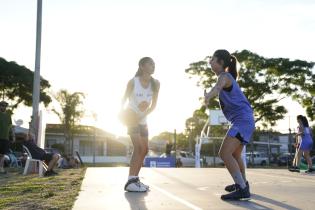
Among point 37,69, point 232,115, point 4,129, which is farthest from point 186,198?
point 37,69

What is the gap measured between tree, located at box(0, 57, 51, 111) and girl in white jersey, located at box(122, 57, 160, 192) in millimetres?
31677

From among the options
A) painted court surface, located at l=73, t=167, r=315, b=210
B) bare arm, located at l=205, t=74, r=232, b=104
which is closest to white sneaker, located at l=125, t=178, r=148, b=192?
painted court surface, located at l=73, t=167, r=315, b=210

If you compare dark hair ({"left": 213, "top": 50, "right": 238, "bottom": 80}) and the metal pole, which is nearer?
dark hair ({"left": 213, "top": 50, "right": 238, "bottom": 80})

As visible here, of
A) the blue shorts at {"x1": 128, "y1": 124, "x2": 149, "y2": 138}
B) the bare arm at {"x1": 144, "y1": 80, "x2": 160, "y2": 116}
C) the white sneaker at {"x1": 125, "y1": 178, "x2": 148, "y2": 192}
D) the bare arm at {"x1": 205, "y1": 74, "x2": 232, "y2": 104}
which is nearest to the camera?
the bare arm at {"x1": 205, "y1": 74, "x2": 232, "y2": 104}

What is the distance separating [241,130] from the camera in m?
5.66

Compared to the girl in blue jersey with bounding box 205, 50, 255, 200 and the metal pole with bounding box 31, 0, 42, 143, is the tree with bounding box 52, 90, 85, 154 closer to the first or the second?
the metal pole with bounding box 31, 0, 42, 143

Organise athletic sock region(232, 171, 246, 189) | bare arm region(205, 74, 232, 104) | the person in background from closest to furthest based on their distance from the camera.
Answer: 1. bare arm region(205, 74, 232, 104)
2. athletic sock region(232, 171, 246, 189)
3. the person in background

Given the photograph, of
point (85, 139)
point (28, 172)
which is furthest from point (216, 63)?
point (85, 139)

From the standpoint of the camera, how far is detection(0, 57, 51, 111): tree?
121ft

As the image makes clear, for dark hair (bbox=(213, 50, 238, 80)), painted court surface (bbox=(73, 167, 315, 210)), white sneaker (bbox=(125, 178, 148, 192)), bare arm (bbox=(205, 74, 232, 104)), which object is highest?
dark hair (bbox=(213, 50, 238, 80))

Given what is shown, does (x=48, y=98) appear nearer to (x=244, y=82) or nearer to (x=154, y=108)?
(x=244, y=82)

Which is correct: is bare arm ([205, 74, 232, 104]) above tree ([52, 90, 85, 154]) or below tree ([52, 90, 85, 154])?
below

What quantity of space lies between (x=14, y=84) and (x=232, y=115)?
33.0 meters

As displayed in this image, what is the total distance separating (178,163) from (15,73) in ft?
51.1
